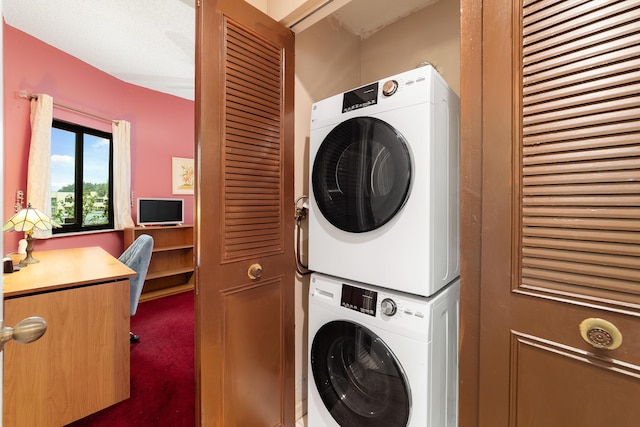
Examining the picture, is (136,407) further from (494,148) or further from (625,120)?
(625,120)

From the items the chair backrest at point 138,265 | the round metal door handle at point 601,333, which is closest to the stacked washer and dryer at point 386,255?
the round metal door handle at point 601,333

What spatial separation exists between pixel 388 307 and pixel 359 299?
0.14m

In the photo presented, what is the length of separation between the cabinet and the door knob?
348 cm

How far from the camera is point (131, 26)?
8.11 feet

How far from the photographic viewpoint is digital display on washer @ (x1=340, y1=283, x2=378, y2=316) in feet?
3.74

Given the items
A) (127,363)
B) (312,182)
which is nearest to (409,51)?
(312,182)

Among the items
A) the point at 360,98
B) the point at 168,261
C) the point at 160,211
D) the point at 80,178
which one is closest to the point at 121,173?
the point at 80,178

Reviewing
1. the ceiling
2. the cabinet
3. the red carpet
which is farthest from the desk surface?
the ceiling

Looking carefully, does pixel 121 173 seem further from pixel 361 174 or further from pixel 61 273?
pixel 361 174

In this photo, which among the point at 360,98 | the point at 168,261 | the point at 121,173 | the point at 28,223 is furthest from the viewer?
the point at 168,261

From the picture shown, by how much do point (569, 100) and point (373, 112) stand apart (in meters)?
0.64

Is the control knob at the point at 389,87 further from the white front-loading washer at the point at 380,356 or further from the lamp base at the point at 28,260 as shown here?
the lamp base at the point at 28,260

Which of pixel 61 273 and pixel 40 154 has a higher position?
pixel 40 154

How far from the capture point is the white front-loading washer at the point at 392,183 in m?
1.01
